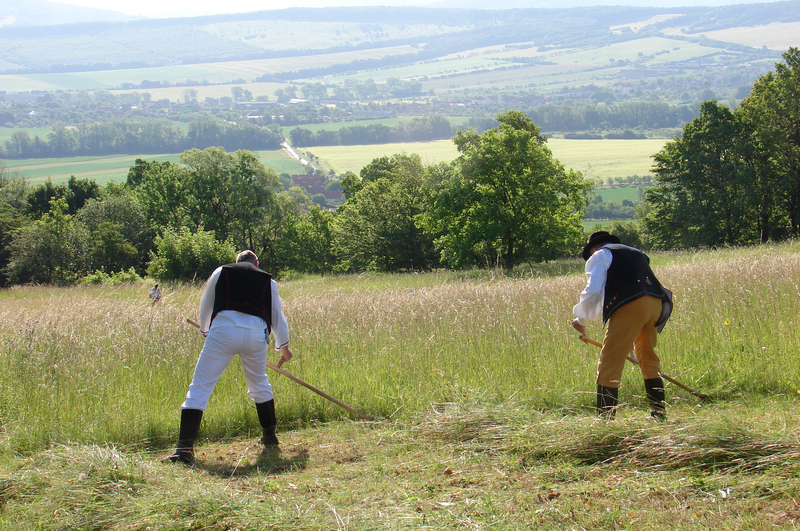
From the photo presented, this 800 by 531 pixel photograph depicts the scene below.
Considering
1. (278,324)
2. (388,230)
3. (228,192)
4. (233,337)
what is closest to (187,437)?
(233,337)

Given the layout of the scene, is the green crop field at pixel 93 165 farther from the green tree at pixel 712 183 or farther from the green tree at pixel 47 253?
the green tree at pixel 712 183

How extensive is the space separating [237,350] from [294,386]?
1257mm

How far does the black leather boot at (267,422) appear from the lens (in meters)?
5.53

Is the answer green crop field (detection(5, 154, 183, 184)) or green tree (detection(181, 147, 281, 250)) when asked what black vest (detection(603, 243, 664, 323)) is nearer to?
green tree (detection(181, 147, 281, 250))

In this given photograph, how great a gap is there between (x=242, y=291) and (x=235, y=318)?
0.25 m

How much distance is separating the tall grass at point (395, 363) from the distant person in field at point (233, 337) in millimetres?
645

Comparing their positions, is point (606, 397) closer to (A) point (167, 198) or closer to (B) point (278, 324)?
(B) point (278, 324)

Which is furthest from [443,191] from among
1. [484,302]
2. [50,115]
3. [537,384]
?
[50,115]

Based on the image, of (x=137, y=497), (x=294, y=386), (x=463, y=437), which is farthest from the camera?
(x=294, y=386)

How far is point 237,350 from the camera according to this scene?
536cm

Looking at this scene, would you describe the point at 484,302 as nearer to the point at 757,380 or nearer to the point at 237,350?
the point at 757,380

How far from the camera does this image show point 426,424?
5.28m

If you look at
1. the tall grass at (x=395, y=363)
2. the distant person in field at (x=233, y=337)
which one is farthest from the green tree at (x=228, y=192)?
the distant person in field at (x=233, y=337)

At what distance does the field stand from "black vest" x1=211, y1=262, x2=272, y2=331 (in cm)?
131
